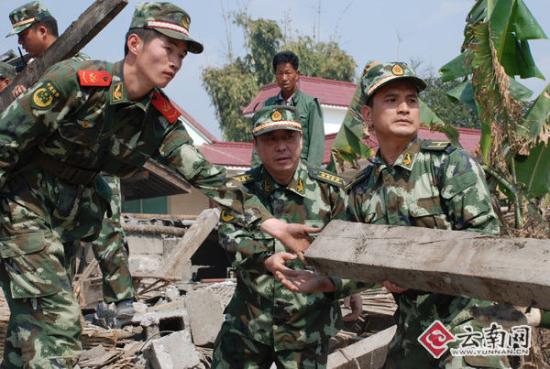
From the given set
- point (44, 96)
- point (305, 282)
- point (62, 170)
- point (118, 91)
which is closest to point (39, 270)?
point (62, 170)

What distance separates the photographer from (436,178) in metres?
3.98

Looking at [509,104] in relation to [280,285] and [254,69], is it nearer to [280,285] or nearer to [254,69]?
[280,285]

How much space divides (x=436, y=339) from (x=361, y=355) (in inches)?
107

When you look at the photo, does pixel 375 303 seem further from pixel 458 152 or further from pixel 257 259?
pixel 458 152

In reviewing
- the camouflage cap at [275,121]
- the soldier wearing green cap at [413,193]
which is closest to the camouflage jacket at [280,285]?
the camouflage cap at [275,121]

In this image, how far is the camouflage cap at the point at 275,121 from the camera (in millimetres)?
4898

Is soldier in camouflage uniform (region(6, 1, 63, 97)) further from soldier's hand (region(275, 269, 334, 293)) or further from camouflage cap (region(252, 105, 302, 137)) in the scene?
soldier's hand (region(275, 269, 334, 293))

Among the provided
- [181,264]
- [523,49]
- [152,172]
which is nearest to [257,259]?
[523,49]

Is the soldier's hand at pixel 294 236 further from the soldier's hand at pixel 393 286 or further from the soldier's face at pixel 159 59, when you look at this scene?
the soldier's face at pixel 159 59

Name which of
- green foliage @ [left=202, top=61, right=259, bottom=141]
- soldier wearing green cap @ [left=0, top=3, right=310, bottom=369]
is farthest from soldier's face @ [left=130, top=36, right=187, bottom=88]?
green foliage @ [left=202, top=61, right=259, bottom=141]

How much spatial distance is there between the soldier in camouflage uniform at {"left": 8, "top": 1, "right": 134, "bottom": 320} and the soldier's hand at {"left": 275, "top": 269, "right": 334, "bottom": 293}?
274cm

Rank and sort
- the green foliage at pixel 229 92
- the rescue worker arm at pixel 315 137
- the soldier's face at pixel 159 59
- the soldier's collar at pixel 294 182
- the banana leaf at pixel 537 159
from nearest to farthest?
the soldier's face at pixel 159 59 → the soldier's collar at pixel 294 182 → the rescue worker arm at pixel 315 137 → the banana leaf at pixel 537 159 → the green foliage at pixel 229 92

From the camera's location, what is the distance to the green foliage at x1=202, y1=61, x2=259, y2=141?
141 ft

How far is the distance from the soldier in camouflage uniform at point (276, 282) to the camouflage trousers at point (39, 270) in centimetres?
87
